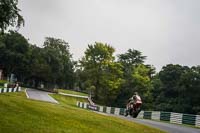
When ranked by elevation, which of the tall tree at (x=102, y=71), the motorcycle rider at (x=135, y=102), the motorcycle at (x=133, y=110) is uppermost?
the tall tree at (x=102, y=71)

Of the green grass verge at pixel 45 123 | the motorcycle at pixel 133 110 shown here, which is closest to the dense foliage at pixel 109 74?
the motorcycle at pixel 133 110

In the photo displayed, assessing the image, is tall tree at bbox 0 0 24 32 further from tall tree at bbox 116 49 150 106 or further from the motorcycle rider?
tall tree at bbox 116 49 150 106

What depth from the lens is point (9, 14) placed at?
2581 cm

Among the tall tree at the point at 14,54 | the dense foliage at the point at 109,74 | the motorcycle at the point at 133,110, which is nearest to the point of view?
the motorcycle at the point at 133,110

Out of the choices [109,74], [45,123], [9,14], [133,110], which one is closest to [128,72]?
[109,74]

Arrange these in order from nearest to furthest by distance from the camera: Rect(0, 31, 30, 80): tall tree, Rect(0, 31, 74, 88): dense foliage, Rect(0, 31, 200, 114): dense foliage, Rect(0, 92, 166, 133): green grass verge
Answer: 1. Rect(0, 92, 166, 133): green grass verge
2. Rect(0, 31, 200, 114): dense foliage
3. Rect(0, 31, 30, 80): tall tree
4. Rect(0, 31, 74, 88): dense foliage

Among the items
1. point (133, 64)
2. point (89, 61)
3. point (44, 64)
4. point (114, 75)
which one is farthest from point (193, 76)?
point (44, 64)

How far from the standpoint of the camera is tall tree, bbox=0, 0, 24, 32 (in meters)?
24.3

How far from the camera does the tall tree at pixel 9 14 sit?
79.8 feet

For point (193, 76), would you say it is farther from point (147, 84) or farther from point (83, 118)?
point (83, 118)

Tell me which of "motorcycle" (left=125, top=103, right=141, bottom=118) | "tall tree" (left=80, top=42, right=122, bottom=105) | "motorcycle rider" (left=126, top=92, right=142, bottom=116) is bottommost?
"motorcycle" (left=125, top=103, right=141, bottom=118)

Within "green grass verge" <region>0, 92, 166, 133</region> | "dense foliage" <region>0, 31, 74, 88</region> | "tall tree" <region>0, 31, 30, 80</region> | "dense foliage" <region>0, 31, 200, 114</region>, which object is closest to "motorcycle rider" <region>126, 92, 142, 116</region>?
"green grass verge" <region>0, 92, 166, 133</region>

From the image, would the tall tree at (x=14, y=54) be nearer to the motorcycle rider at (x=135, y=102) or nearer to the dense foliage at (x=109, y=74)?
the dense foliage at (x=109, y=74)

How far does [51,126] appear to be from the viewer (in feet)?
49.1
